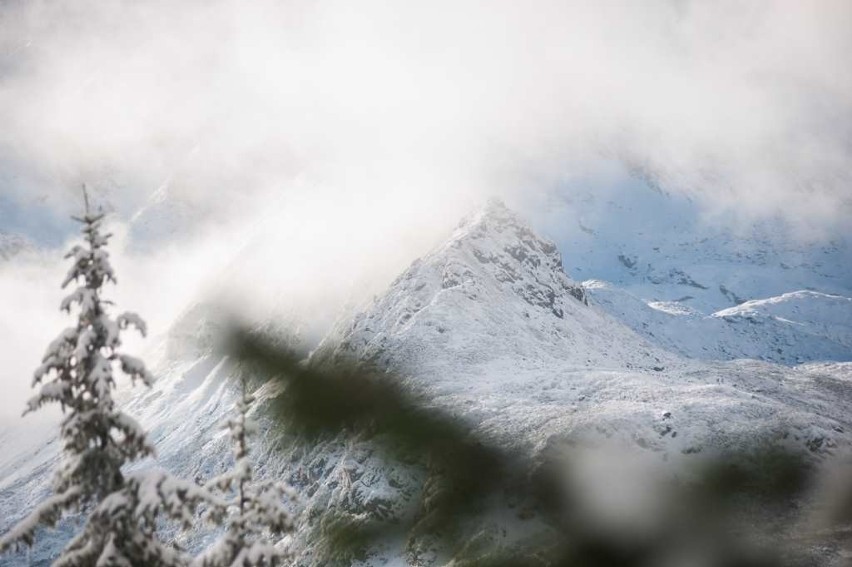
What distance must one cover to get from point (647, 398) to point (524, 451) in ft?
60.4

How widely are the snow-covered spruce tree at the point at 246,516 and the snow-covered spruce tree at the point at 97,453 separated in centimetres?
83

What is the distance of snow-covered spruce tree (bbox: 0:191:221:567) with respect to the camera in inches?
531

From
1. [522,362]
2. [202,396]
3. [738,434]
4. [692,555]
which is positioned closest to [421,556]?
[692,555]

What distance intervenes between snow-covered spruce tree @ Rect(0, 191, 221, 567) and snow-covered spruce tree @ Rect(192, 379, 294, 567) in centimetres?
83

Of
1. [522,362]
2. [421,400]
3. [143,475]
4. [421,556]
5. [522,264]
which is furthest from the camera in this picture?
[522,264]

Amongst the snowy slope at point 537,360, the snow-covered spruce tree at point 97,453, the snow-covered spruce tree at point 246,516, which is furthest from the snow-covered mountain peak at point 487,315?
the snow-covered spruce tree at point 97,453

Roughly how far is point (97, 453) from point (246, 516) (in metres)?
3.17

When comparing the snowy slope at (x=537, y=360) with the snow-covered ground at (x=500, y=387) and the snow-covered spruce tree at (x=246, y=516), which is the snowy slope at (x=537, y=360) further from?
the snow-covered spruce tree at (x=246, y=516)

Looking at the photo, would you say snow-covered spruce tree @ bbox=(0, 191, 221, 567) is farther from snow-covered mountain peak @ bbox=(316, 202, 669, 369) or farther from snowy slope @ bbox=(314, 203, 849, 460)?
snow-covered mountain peak @ bbox=(316, 202, 669, 369)

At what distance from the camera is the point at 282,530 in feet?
47.9

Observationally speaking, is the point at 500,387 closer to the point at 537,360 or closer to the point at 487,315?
the point at 537,360

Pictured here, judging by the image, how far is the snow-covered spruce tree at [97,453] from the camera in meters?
13.5

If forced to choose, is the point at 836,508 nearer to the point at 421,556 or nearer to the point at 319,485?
the point at 421,556

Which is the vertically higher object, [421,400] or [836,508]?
[836,508]
